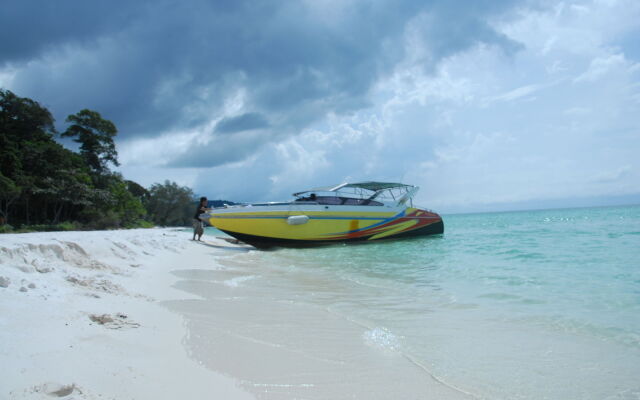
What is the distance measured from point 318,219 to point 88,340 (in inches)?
479

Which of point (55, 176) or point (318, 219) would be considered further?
point (55, 176)

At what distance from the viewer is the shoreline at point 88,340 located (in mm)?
1686

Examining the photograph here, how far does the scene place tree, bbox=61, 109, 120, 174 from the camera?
33625 mm

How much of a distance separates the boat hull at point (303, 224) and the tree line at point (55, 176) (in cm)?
1625

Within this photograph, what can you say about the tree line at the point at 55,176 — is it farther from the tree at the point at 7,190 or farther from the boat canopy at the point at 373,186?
the boat canopy at the point at 373,186

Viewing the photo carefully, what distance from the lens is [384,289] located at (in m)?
5.35

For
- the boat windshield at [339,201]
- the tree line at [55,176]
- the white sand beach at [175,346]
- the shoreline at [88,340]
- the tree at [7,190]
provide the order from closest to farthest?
the shoreline at [88,340] → the white sand beach at [175,346] → the boat windshield at [339,201] → the tree at [7,190] → the tree line at [55,176]

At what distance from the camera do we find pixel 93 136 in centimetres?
3422

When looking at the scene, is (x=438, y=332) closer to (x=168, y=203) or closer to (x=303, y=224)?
(x=303, y=224)

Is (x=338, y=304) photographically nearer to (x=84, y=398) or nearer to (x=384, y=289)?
(x=384, y=289)

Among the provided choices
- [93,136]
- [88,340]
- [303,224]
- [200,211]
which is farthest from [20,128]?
[88,340]

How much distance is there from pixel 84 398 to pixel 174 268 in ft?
19.7


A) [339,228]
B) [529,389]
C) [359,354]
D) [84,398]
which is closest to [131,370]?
[84,398]

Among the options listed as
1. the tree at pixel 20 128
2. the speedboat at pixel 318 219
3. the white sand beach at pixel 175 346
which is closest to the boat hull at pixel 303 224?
the speedboat at pixel 318 219
